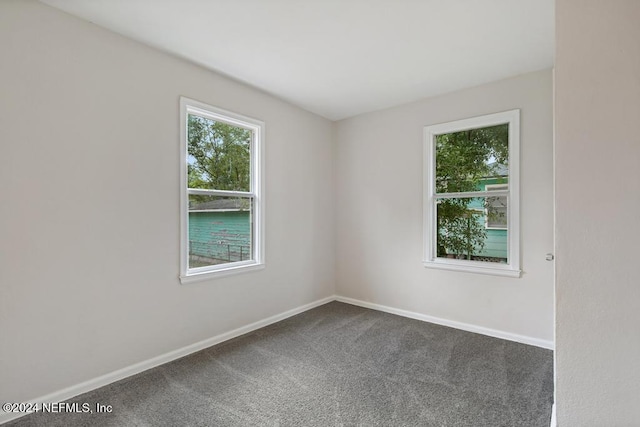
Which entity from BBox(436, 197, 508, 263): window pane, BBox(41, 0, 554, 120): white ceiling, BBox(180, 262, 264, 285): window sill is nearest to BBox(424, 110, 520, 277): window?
BBox(436, 197, 508, 263): window pane

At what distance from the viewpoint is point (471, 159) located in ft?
11.0

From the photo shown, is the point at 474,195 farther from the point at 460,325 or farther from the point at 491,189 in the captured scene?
the point at 460,325

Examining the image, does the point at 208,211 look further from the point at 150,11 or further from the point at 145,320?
the point at 150,11

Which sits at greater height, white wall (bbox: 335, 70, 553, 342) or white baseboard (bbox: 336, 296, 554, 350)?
white wall (bbox: 335, 70, 553, 342)

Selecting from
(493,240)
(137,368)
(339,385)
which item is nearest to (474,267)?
(493,240)

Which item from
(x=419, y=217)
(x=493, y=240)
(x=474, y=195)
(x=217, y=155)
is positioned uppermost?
(x=217, y=155)

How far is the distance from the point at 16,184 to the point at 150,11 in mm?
1390

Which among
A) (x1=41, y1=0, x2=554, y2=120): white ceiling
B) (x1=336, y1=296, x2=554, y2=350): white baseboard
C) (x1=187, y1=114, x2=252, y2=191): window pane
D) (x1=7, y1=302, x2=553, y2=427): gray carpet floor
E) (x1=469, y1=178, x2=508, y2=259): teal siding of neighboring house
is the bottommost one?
(x1=7, y1=302, x2=553, y2=427): gray carpet floor

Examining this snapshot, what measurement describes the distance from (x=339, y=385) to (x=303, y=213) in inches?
84.4

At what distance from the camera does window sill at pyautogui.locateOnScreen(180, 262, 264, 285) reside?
2.73m

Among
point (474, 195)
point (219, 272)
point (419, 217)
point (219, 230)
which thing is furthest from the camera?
point (419, 217)

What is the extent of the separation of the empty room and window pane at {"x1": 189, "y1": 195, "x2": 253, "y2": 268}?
0.9 inches

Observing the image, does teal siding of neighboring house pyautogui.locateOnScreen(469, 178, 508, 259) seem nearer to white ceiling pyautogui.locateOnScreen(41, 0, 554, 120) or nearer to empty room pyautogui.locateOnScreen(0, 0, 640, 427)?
empty room pyautogui.locateOnScreen(0, 0, 640, 427)

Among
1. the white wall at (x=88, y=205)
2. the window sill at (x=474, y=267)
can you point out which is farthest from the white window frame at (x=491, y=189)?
the white wall at (x=88, y=205)
